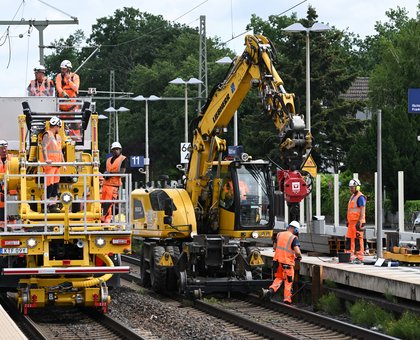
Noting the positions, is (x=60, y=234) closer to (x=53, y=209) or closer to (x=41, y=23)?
(x=53, y=209)

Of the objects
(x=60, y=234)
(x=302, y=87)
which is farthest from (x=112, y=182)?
(x=302, y=87)

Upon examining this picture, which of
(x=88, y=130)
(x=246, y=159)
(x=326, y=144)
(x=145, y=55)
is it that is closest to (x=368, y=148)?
(x=326, y=144)

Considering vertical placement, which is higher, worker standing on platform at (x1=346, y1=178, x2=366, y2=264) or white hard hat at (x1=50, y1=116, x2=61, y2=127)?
white hard hat at (x1=50, y1=116, x2=61, y2=127)

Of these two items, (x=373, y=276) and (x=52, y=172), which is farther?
(x=373, y=276)

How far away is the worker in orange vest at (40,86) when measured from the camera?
2347 cm

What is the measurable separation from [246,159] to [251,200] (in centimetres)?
85

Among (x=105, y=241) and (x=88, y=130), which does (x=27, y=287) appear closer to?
(x=105, y=241)

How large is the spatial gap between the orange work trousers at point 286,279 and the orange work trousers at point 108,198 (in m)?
3.36

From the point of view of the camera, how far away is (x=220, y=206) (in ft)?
82.6

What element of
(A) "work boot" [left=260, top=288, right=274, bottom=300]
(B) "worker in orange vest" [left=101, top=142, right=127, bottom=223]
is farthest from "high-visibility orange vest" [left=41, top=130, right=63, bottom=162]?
(A) "work boot" [left=260, top=288, right=274, bottom=300]

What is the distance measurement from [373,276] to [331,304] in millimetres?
1484

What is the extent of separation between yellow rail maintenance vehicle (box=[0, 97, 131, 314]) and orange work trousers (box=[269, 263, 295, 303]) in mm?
3111

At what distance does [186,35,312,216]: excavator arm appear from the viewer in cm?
2138

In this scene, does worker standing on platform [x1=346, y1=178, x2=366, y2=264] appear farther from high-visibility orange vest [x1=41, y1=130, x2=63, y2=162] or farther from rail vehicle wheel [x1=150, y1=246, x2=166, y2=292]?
high-visibility orange vest [x1=41, y1=130, x2=63, y2=162]
